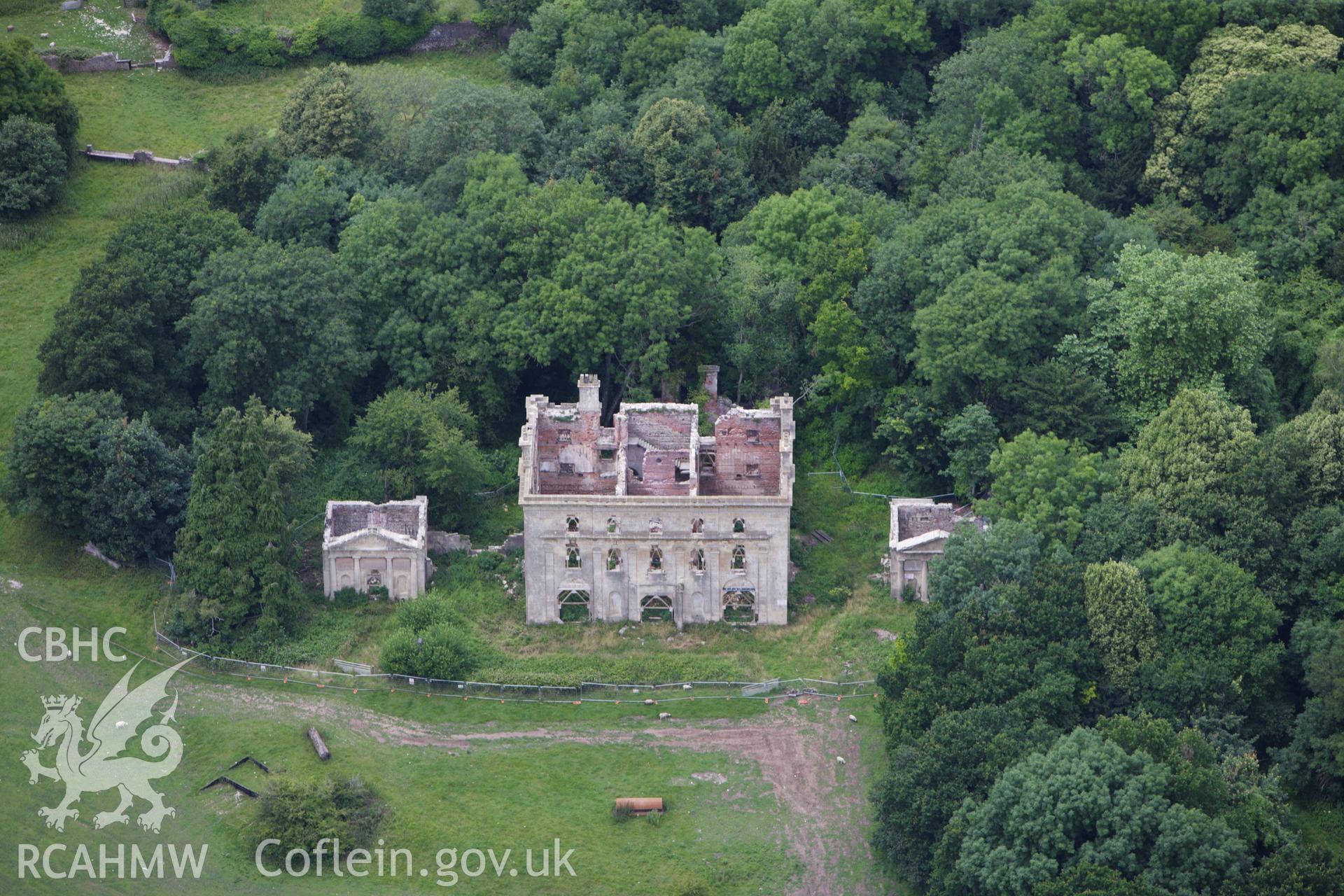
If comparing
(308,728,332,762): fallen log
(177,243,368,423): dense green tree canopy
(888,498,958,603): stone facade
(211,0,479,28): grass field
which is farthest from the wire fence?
(211,0,479,28): grass field

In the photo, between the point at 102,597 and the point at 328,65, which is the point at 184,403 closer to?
the point at 102,597

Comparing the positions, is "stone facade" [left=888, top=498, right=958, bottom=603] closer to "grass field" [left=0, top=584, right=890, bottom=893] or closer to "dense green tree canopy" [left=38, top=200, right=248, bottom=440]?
"grass field" [left=0, top=584, right=890, bottom=893]

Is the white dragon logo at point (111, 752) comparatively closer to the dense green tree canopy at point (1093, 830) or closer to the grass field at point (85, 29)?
the dense green tree canopy at point (1093, 830)

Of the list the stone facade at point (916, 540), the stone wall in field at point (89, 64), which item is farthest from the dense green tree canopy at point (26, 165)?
the stone facade at point (916, 540)

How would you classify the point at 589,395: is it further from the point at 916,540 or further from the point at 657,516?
the point at 916,540

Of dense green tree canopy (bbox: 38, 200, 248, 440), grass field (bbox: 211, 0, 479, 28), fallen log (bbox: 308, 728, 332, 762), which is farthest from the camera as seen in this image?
grass field (bbox: 211, 0, 479, 28)

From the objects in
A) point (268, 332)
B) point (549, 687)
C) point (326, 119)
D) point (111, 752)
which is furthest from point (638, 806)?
point (326, 119)
